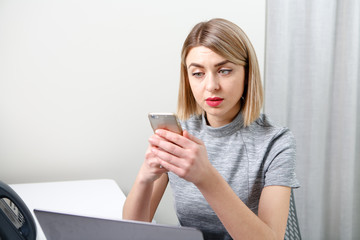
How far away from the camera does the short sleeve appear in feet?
2.98

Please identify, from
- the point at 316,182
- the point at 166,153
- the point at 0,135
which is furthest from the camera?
the point at 316,182

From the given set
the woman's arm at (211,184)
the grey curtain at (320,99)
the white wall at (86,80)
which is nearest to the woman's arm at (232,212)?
the woman's arm at (211,184)

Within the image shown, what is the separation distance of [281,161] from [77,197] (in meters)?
0.70

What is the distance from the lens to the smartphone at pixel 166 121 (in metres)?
0.68

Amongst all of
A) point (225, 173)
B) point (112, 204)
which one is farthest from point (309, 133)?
point (112, 204)

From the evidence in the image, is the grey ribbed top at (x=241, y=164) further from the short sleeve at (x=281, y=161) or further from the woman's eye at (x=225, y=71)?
the woman's eye at (x=225, y=71)

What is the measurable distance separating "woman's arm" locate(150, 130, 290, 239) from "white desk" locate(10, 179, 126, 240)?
412mm

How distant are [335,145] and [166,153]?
1410mm

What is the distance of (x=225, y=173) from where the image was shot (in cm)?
100

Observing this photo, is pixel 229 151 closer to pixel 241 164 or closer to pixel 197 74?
pixel 241 164

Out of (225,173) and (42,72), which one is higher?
(42,72)

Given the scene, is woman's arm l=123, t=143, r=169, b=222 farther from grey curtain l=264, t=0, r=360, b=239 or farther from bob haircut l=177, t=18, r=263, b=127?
grey curtain l=264, t=0, r=360, b=239

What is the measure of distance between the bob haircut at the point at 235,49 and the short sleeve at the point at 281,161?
90 millimetres

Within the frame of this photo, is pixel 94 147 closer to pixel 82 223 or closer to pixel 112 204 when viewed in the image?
pixel 112 204
